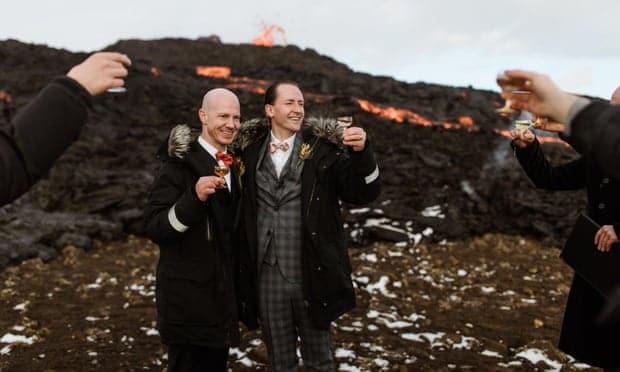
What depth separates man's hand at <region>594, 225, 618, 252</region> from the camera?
342 cm

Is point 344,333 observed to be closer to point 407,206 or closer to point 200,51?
point 407,206

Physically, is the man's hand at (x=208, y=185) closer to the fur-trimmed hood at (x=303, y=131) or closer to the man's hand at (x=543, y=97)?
the fur-trimmed hood at (x=303, y=131)

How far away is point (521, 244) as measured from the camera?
14.2m

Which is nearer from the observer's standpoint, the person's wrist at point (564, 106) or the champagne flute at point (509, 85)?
the person's wrist at point (564, 106)

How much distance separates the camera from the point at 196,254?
3971 mm

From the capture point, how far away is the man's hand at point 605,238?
11.2 feet

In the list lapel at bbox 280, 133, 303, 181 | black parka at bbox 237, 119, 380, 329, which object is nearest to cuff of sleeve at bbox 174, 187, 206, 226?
black parka at bbox 237, 119, 380, 329

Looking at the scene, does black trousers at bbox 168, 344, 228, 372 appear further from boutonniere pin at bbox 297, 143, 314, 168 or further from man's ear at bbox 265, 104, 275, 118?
man's ear at bbox 265, 104, 275, 118

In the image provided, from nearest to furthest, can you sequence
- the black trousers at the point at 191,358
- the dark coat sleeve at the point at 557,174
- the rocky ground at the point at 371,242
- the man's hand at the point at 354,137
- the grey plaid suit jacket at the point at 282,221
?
the man's hand at the point at 354,137 → the black trousers at the point at 191,358 → the grey plaid suit jacket at the point at 282,221 → the dark coat sleeve at the point at 557,174 → the rocky ground at the point at 371,242

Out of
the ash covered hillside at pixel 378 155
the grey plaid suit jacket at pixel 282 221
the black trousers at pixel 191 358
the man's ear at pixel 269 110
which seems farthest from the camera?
the ash covered hillside at pixel 378 155

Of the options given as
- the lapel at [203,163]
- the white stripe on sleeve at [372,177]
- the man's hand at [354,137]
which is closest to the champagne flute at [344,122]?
the man's hand at [354,137]

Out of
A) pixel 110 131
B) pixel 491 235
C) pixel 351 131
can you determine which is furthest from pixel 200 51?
pixel 351 131

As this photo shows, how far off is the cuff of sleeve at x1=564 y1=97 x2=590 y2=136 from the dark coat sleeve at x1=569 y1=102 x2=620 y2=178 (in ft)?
0.03

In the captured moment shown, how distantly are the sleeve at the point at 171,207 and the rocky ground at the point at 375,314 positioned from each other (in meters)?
3.00
